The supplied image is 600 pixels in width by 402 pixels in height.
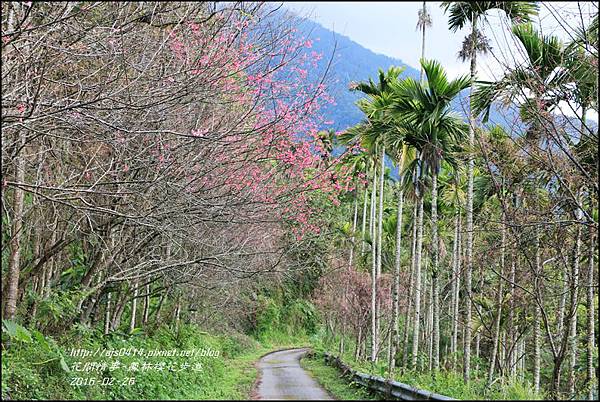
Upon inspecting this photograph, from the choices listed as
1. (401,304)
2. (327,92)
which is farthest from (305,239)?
(401,304)

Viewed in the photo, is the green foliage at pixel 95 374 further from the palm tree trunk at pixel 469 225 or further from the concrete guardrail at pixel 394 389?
the palm tree trunk at pixel 469 225

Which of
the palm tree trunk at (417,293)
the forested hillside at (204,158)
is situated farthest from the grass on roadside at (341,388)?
the palm tree trunk at (417,293)

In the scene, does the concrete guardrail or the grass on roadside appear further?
the grass on roadside

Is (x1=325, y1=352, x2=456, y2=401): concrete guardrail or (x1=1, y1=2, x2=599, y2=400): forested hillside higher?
(x1=1, y1=2, x2=599, y2=400): forested hillside

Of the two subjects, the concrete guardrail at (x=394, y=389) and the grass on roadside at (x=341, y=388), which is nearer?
the concrete guardrail at (x=394, y=389)

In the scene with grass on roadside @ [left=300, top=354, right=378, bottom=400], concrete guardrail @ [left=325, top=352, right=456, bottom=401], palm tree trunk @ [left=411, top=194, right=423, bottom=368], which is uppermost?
palm tree trunk @ [left=411, top=194, right=423, bottom=368]

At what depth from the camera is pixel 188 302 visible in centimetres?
2316

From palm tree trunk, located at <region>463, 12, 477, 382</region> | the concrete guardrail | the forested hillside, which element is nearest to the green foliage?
the forested hillside

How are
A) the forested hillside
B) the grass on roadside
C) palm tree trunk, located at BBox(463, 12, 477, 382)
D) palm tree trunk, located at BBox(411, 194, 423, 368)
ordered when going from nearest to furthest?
1. the forested hillside
2. the grass on roadside
3. palm tree trunk, located at BBox(463, 12, 477, 382)
4. palm tree trunk, located at BBox(411, 194, 423, 368)

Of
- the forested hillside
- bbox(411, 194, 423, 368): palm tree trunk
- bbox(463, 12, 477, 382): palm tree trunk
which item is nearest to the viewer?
the forested hillside

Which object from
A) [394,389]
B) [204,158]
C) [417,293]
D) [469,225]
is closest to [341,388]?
[417,293]

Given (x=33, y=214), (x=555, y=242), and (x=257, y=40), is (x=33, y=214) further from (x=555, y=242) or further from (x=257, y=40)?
(x=555, y=242)

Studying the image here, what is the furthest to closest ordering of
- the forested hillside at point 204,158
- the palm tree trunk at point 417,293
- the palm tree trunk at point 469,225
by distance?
the palm tree trunk at point 417,293 < the palm tree trunk at point 469,225 < the forested hillside at point 204,158

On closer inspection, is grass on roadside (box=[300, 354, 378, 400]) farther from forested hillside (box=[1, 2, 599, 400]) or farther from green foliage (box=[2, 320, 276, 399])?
green foliage (box=[2, 320, 276, 399])
